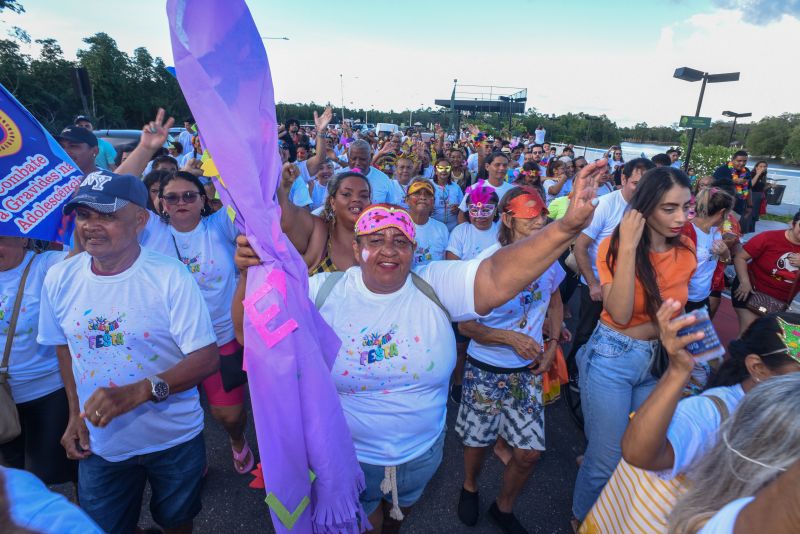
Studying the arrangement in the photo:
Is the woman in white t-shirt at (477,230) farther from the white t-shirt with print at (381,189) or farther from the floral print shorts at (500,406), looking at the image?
the white t-shirt with print at (381,189)

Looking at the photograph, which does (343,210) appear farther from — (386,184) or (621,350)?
(386,184)

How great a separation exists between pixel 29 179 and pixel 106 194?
28.8 inches

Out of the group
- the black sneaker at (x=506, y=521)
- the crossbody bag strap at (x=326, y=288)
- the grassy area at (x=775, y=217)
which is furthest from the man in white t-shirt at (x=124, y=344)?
the grassy area at (x=775, y=217)

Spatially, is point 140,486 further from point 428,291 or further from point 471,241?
point 471,241

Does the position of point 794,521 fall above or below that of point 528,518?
above

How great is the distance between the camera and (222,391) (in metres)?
3.00

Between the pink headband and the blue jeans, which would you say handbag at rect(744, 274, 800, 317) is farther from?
the pink headband

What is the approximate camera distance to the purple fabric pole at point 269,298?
1.23m

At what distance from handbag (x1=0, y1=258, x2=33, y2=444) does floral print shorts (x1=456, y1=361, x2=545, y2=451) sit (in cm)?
254

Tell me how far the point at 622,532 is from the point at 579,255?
8.22 ft

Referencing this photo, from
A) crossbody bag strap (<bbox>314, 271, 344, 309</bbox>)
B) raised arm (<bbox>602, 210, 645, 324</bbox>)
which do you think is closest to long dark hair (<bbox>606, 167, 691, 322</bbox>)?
raised arm (<bbox>602, 210, 645, 324</bbox>)

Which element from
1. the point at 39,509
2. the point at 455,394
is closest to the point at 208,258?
the point at 39,509

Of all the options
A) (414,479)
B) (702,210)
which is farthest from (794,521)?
(702,210)

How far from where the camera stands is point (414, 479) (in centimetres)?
206
